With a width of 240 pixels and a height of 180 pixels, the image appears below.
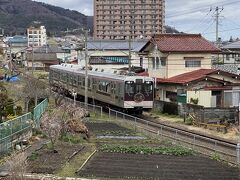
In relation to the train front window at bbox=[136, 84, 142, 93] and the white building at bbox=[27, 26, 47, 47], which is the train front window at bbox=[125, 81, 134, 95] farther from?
the white building at bbox=[27, 26, 47, 47]

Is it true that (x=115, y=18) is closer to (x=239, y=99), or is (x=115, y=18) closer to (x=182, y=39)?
(x=182, y=39)

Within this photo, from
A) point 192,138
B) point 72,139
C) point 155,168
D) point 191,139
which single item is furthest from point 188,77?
point 155,168

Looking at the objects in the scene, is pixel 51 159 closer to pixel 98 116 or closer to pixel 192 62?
pixel 98 116

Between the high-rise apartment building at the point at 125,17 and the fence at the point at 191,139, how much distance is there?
63.9 metres

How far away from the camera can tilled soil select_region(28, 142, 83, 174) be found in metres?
15.6

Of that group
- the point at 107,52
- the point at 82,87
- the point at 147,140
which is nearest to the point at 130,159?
the point at 147,140

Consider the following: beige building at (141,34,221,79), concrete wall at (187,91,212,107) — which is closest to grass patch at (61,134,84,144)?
concrete wall at (187,91,212,107)

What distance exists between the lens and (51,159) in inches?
682

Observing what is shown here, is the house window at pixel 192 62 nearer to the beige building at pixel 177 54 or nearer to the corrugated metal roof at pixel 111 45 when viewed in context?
the beige building at pixel 177 54

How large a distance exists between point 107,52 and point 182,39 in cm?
3381

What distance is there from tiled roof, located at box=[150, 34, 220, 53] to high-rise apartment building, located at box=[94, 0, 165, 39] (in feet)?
173

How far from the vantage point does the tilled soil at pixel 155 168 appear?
1504 centimetres

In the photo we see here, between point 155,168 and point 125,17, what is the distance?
82507 mm

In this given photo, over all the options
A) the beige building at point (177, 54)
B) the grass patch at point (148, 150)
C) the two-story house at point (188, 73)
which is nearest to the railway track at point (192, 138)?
the grass patch at point (148, 150)
